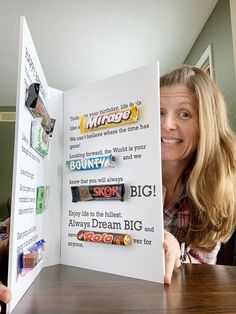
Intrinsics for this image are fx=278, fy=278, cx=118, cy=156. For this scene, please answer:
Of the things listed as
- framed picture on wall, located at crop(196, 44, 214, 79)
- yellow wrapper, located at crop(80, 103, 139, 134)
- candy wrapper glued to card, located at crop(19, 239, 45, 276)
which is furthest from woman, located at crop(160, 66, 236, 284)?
framed picture on wall, located at crop(196, 44, 214, 79)

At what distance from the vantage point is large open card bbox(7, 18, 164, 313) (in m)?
0.55

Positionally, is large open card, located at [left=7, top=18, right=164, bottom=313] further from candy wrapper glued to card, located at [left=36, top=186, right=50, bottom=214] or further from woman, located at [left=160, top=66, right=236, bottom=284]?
woman, located at [left=160, top=66, right=236, bottom=284]

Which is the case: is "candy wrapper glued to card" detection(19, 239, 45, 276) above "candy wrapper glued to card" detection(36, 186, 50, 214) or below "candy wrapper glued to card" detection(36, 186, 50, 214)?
below

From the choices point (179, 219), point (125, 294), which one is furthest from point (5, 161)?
point (125, 294)

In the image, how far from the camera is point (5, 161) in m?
4.66

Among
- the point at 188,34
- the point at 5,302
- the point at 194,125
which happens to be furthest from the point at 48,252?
the point at 188,34

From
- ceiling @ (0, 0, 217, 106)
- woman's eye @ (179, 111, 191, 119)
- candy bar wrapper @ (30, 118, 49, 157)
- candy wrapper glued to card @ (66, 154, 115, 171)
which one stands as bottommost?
candy wrapper glued to card @ (66, 154, 115, 171)

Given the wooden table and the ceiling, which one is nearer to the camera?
the wooden table

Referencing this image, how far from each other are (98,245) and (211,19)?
85.1 inches

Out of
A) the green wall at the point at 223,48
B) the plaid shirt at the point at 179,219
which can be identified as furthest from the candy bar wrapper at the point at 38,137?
the green wall at the point at 223,48

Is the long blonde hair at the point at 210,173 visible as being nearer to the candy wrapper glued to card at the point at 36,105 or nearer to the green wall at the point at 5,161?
the candy wrapper glued to card at the point at 36,105

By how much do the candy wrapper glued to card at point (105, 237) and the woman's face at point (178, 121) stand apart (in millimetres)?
312

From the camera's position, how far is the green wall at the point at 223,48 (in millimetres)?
1716

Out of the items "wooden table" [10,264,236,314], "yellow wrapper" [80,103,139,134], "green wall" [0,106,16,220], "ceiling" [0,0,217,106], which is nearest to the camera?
"wooden table" [10,264,236,314]
